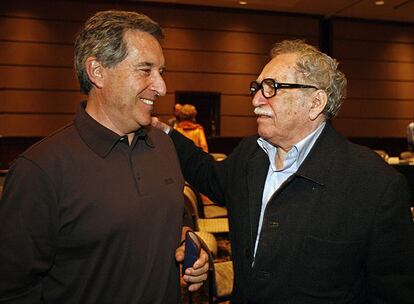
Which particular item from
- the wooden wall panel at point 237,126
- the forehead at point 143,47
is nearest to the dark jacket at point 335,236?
the forehead at point 143,47

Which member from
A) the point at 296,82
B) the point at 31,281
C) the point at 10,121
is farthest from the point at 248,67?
the point at 31,281

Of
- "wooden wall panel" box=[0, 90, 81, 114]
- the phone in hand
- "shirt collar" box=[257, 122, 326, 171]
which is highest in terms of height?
"wooden wall panel" box=[0, 90, 81, 114]

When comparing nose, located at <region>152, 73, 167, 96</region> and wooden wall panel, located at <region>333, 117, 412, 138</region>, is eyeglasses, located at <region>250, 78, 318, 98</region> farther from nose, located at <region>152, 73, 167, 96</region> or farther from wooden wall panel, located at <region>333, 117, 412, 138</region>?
wooden wall panel, located at <region>333, 117, 412, 138</region>

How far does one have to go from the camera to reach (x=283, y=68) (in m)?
1.59

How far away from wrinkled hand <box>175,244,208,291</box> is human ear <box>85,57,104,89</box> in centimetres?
74

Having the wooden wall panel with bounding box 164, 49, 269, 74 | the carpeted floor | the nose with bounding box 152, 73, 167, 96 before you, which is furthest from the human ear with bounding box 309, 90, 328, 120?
the wooden wall panel with bounding box 164, 49, 269, 74

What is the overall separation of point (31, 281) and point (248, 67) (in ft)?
29.1

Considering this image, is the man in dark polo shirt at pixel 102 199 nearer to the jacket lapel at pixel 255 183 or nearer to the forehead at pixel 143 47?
the forehead at pixel 143 47

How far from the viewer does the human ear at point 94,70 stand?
140 centimetres

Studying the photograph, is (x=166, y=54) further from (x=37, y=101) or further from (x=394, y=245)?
(x=394, y=245)

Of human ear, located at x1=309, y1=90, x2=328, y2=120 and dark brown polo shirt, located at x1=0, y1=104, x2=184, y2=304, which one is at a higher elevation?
human ear, located at x1=309, y1=90, x2=328, y2=120

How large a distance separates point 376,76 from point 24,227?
36.0ft

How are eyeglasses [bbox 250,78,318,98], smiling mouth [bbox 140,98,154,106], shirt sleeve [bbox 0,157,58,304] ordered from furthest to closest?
eyeglasses [bbox 250,78,318,98], smiling mouth [bbox 140,98,154,106], shirt sleeve [bbox 0,157,58,304]

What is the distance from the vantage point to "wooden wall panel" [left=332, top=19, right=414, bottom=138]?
1015cm
